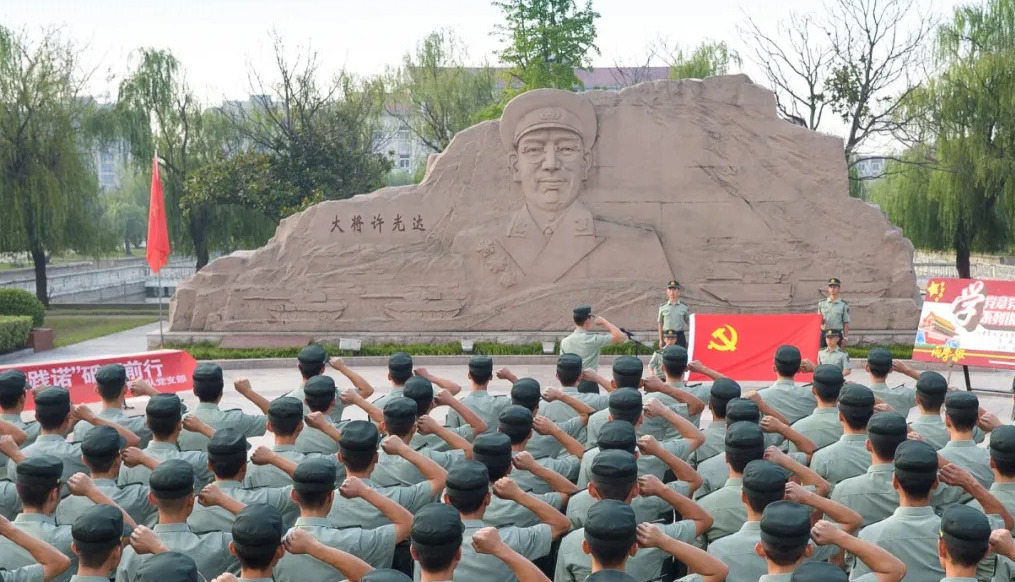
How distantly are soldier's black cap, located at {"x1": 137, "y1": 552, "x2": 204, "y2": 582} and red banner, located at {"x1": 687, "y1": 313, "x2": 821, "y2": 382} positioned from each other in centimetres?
688

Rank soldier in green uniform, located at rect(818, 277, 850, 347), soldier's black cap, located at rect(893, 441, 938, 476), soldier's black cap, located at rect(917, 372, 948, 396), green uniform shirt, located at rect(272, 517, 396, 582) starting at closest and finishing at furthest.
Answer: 1. green uniform shirt, located at rect(272, 517, 396, 582)
2. soldier's black cap, located at rect(893, 441, 938, 476)
3. soldier's black cap, located at rect(917, 372, 948, 396)
4. soldier in green uniform, located at rect(818, 277, 850, 347)

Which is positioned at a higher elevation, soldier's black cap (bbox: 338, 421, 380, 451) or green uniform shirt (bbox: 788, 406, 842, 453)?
soldier's black cap (bbox: 338, 421, 380, 451)

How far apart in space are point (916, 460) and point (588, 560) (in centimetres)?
117

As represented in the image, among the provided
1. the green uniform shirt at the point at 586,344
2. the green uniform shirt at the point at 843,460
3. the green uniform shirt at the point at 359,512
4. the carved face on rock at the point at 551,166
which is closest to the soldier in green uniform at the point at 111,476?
the green uniform shirt at the point at 359,512

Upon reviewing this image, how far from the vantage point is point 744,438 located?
12.6ft

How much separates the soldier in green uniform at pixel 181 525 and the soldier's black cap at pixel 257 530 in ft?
1.77

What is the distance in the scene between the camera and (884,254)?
12.1m

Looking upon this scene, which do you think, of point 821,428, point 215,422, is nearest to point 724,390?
point 821,428

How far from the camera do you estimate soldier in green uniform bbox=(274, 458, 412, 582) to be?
3.32m

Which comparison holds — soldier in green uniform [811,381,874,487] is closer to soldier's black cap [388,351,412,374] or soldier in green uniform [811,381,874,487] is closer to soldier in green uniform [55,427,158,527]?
soldier's black cap [388,351,412,374]

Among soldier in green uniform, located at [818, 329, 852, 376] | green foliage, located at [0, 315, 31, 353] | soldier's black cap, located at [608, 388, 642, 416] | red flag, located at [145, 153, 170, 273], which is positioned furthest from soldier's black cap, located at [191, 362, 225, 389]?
green foliage, located at [0, 315, 31, 353]

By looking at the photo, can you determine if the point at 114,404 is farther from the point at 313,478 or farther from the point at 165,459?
the point at 313,478

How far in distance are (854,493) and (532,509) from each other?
134 centimetres

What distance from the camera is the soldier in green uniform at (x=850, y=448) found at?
4.37 m
